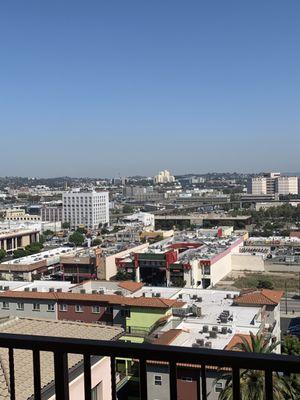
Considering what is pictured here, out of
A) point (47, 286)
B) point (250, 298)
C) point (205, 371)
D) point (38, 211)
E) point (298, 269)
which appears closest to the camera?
point (205, 371)

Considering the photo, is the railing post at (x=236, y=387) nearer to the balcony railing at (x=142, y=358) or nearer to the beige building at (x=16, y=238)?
the balcony railing at (x=142, y=358)

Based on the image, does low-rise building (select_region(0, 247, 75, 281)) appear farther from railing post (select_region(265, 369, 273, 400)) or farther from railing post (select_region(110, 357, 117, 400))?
railing post (select_region(265, 369, 273, 400))

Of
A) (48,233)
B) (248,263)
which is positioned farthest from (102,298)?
(48,233)

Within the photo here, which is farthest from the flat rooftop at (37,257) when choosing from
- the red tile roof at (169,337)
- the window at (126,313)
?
the red tile roof at (169,337)

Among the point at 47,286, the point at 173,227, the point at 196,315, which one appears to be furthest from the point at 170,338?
the point at 173,227

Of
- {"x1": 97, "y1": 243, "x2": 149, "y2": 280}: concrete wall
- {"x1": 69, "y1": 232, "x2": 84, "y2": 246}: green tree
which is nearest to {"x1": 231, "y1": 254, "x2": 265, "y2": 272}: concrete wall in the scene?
{"x1": 97, "y1": 243, "x2": 149, "y2": 280}: concrete wall

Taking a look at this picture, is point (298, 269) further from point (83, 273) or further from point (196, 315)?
point (196, 315)
